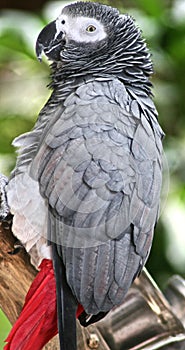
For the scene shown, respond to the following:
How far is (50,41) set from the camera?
868mm

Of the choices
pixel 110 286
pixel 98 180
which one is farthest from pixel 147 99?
pixel 110 286

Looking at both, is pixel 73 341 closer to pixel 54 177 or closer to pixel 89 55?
pixel 54 177

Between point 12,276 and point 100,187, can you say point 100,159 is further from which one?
point 12,276

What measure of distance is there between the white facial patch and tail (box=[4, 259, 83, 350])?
0.98 feet

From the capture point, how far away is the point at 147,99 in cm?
89

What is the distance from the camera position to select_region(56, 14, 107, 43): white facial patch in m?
0.85

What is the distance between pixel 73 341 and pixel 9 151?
2.32 ft

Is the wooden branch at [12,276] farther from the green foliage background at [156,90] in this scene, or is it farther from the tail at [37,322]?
the green foliage background at [156,90]

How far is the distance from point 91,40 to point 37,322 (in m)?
0.35

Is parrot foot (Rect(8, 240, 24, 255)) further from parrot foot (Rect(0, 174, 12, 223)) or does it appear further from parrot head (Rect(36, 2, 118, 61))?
parrot head (Rect(36, 2, 118, 61))

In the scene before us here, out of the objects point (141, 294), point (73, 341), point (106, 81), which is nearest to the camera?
point (73, 341)

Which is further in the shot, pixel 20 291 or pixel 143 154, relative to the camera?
pixel 20 291

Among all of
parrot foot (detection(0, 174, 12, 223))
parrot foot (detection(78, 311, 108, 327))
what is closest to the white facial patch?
parrot foot (detection(0, 174, 12, 223))

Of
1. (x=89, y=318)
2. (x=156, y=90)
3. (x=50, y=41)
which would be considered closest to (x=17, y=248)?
(x=89, y=318)
